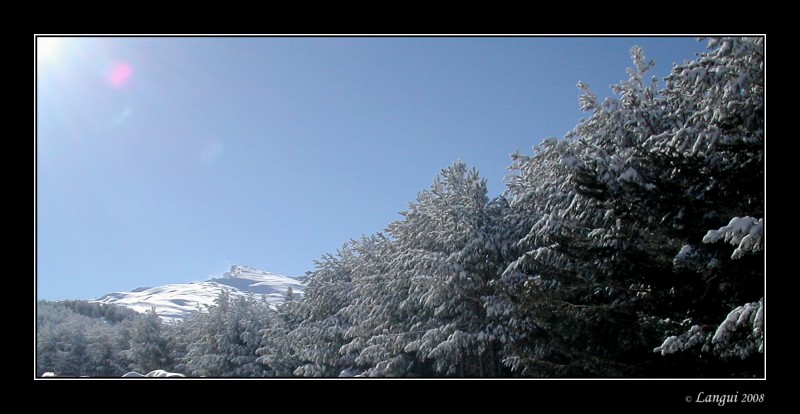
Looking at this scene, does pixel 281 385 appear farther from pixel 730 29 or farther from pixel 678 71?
pixel 678 71

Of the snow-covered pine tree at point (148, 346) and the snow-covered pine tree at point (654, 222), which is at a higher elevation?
the snow-covered pine tree at point (654, 222)

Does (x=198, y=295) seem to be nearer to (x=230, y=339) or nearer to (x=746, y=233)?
(x=230, y=339)

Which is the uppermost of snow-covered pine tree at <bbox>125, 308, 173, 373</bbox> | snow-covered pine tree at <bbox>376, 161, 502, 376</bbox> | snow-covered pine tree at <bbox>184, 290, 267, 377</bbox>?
snow-covered pine tree at <bbox>376, 161, 502, 376</bbox>

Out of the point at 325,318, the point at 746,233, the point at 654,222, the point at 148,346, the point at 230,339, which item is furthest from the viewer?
the point at 148,346

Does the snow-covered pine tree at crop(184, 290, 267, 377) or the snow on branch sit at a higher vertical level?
the snow on branch

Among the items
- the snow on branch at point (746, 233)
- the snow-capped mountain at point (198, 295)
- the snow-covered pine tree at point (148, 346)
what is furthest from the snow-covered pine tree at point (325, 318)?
the snow-covered pine tree at point (148, 346)

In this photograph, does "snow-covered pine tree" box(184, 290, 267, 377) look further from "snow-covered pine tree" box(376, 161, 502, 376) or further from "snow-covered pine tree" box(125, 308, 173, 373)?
"snow-covered pine tree" box(376, 161, 502, 376)

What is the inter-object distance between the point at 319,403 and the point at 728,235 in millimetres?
5141

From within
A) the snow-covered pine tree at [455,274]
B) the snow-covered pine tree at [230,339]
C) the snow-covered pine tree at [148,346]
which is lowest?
the snow-covered pine tree at [148,346]

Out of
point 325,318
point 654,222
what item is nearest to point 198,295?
point 325,318

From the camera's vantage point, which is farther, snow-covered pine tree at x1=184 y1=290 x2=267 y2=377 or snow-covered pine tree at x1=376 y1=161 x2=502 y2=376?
snow-covered pine tree at x1=184 y1=290 x2=267 y2=377

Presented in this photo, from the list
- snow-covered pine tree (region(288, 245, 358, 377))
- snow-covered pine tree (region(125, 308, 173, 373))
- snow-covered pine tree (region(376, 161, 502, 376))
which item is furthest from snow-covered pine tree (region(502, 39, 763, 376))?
snow-covered pine tree (region(125, 308, 173, 373))

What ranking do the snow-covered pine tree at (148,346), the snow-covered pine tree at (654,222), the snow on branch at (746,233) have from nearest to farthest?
the snow on branch at (746,233) < the snow-covered pine tree at (654,222) < the snow-covered pine tree at (148,346)

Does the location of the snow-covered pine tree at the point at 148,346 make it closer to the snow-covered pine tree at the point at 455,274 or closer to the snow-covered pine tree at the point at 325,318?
the snow-covered pine tree at the point at 325,318
